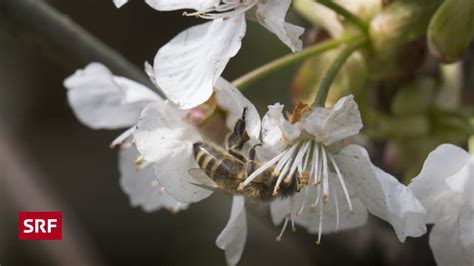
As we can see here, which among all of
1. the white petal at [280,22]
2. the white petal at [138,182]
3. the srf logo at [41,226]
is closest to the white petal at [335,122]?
the white petal at [280,22]

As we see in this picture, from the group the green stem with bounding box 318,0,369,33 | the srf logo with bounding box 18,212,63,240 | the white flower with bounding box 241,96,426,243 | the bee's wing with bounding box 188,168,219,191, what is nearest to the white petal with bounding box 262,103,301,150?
the white flower with bounding box 241,96,426,243

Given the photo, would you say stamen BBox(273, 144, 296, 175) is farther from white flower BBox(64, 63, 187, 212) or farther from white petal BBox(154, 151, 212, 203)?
white flower BBox(64, 63, 187, 212)

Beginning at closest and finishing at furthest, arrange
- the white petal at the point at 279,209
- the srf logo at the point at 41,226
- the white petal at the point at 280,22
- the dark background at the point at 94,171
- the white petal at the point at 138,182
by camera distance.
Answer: the white petal at the point at 280,22
the white petal at the point at 279,209
the white petal at the point at 138,182
the srf logo at the point at 41,226
the dark background at the point at 94,171

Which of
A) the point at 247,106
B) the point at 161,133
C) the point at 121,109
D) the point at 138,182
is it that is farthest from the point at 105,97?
the point at 247,106

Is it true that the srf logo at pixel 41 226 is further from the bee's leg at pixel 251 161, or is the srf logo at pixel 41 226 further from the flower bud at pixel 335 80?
the bee's leg at pixel 251 161

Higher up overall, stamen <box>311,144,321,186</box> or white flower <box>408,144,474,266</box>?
stamen <box>311,144,321,186</box>
